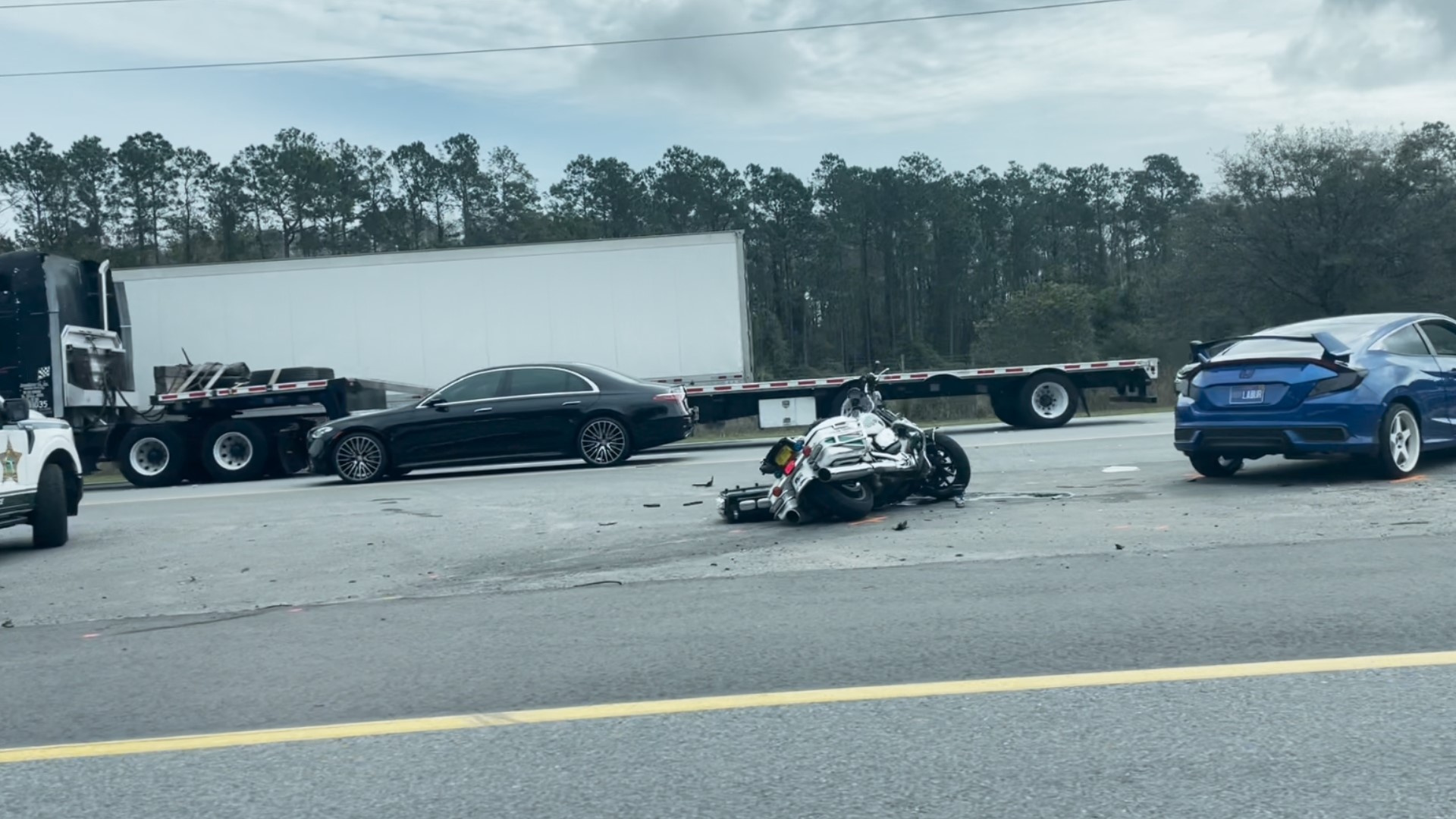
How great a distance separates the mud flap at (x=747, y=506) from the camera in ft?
35.6

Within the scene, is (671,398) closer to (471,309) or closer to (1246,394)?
(471,309)

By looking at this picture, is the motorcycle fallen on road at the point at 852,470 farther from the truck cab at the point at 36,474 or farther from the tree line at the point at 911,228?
the tree line at the point at 911,228

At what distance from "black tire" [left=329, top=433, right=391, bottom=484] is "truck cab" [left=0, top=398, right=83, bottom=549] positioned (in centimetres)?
555

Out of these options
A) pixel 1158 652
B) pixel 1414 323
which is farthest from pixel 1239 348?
pixel 1158 652

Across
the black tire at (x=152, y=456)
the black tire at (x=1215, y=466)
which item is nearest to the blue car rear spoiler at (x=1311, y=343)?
the black tire at (x=1215, y=466)

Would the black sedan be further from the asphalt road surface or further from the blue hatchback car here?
the blue hatchback car

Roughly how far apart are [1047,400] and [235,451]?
1307 cm

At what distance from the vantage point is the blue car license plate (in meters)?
11.4

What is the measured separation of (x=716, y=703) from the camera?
5.26 meters

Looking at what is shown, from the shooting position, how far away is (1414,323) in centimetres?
1216

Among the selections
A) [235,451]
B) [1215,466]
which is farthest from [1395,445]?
[235,451]

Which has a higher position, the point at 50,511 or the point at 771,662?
the point at 50,511

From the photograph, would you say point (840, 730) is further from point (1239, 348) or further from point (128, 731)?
point (1239, 348)

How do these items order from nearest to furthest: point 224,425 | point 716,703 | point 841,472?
point 716,703
point 841,472
point 224,425
